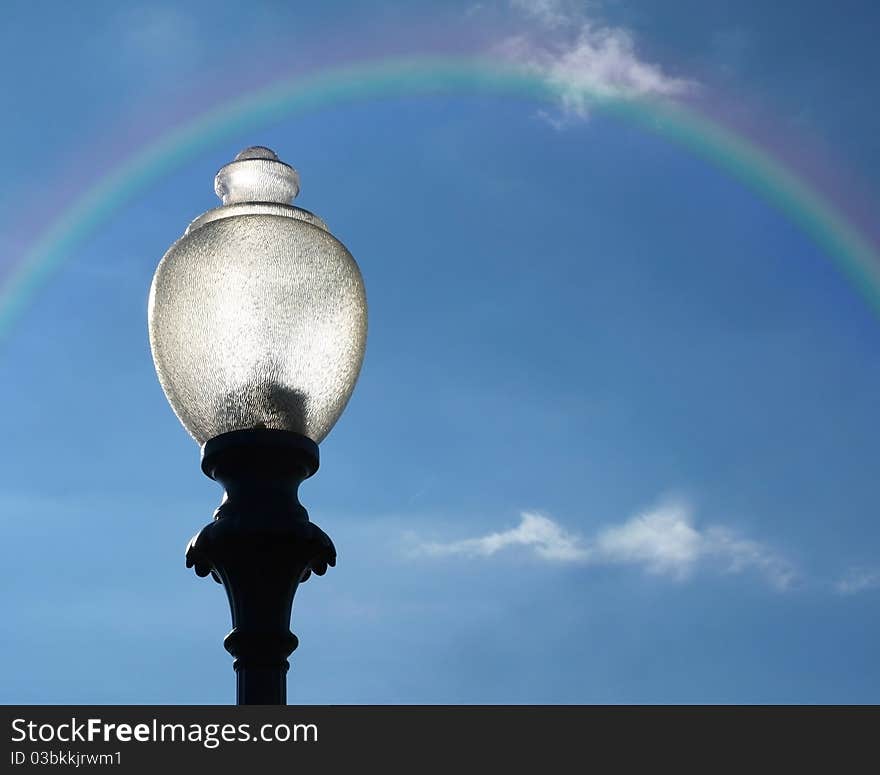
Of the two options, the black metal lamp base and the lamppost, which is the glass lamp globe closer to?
the lamppost

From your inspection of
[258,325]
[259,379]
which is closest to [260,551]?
[259,379]

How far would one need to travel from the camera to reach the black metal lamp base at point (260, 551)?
4.09m

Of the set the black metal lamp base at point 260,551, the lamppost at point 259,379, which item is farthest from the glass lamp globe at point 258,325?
the black metal lamp base at point 260,551

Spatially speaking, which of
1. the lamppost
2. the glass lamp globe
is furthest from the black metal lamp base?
the glass lamp globe

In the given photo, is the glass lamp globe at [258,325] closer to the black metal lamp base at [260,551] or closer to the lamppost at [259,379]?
the lamppost at [259,379]

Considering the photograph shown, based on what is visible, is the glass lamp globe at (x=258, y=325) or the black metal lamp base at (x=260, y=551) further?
the glass lamp globe at (x=258, y=325)

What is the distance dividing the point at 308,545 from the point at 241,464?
12.5 inches

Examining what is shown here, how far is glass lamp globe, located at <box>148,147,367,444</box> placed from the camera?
441 centimetres

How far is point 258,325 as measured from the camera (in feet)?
14.5
